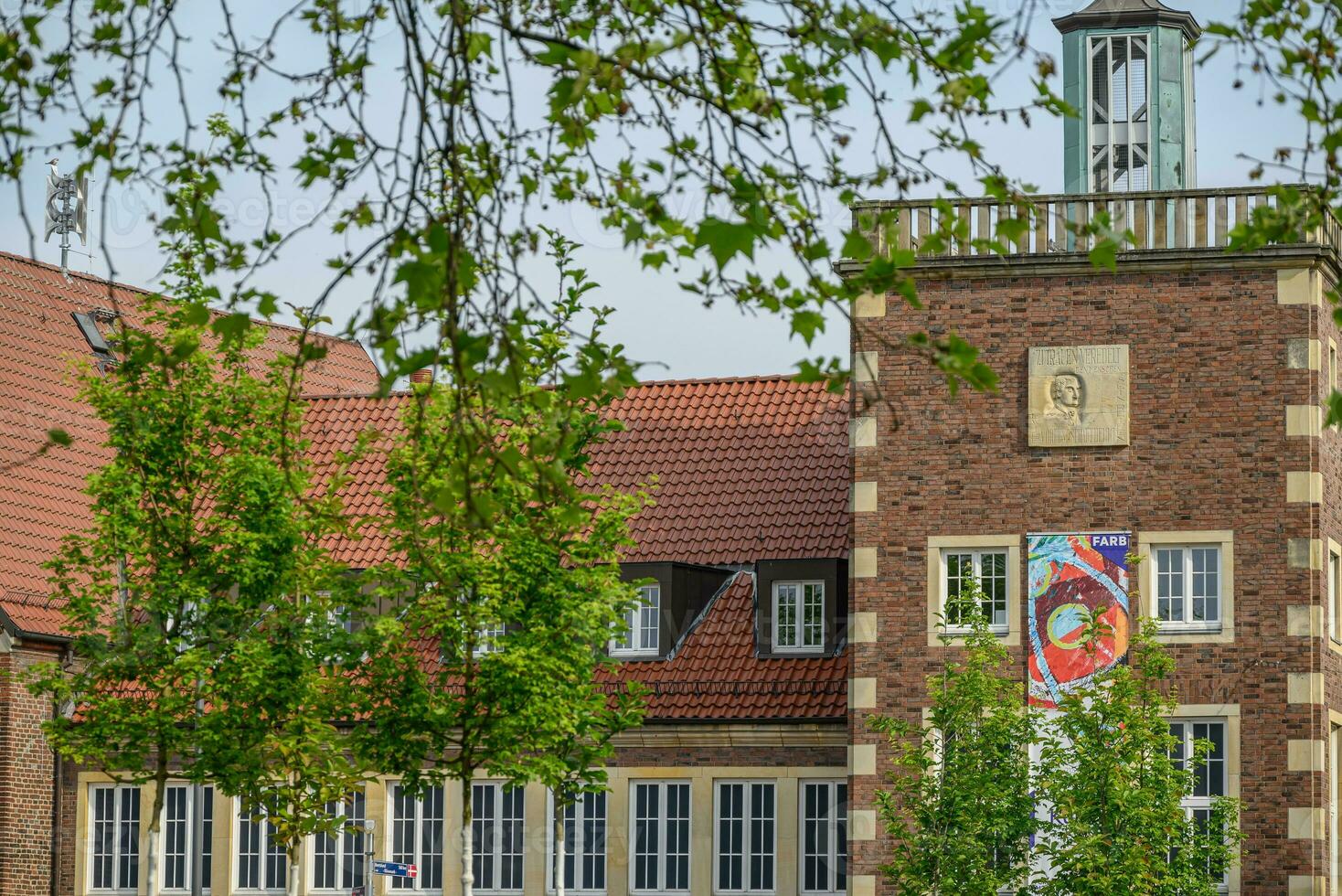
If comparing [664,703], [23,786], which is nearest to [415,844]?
[664,703]

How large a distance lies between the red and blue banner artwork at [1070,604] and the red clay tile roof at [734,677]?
11.6 feet

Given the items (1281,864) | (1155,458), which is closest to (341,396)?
(1155,458)

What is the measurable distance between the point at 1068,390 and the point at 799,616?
6.02 metres

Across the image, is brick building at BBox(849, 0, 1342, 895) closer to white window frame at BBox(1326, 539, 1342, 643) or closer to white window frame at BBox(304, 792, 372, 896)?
white window frame at BBox(1326, 539, 1342, 643)

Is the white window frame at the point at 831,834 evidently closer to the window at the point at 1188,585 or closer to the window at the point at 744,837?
the window at the point at 744,837

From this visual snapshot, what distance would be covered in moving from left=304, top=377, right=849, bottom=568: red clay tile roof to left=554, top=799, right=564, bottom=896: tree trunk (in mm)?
5822

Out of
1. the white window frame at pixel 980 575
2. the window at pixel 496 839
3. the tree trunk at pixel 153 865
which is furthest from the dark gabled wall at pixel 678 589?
the tree trunk at pixel 153 865

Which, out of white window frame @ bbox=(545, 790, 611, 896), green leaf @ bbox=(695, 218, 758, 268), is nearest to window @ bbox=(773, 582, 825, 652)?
white window frame @ bbox=(545, 790, 611, 896)

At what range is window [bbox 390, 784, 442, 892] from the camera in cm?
3566

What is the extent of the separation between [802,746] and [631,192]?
24.0 metres

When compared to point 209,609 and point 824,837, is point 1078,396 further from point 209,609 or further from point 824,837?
point 209,609

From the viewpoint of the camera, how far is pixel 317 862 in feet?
119

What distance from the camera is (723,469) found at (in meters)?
38.4

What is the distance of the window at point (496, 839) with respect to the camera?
35.4m
